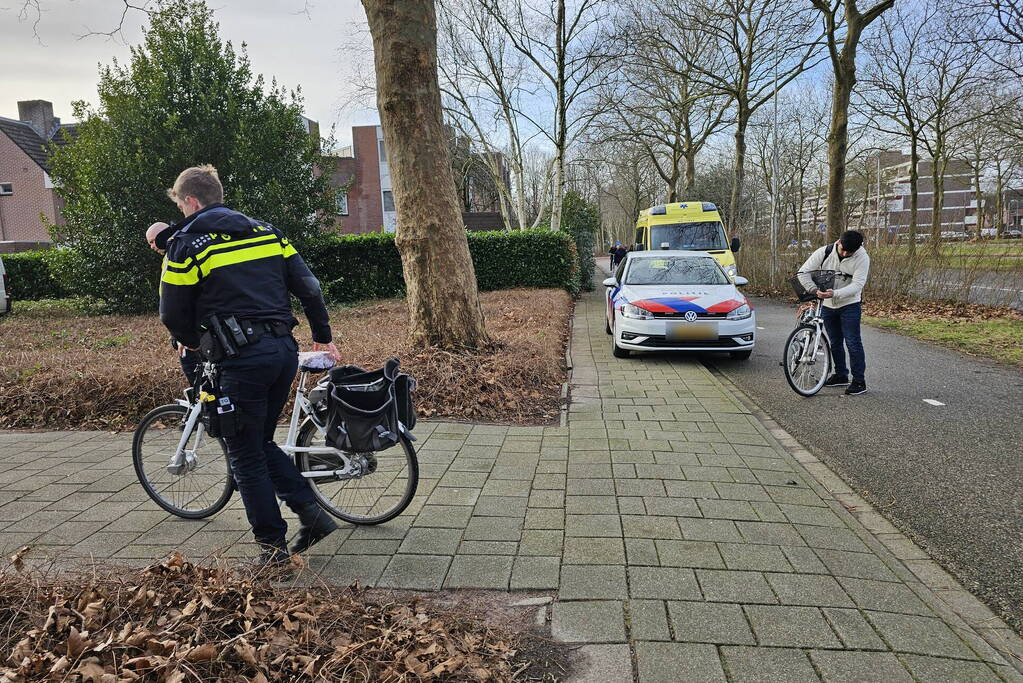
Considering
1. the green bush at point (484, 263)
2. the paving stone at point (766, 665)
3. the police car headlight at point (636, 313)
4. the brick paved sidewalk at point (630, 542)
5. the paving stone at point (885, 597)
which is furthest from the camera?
the green bush at point (484, 263)

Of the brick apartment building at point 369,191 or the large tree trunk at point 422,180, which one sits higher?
the brick apartment building at point 369,191

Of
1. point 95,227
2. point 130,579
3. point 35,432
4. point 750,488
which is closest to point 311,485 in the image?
point 130,579

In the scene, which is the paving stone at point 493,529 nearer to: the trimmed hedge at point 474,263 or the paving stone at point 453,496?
the paving stone at point 453,496

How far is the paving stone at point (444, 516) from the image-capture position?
3.92 m

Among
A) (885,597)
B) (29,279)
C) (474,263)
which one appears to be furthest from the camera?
(29,279)

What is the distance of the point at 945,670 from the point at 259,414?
300 centimetres

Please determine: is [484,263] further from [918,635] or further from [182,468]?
[918,635]

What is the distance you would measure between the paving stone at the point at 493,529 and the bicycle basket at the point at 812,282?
4.83 meters

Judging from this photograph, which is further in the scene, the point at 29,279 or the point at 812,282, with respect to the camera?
the point at 29,279

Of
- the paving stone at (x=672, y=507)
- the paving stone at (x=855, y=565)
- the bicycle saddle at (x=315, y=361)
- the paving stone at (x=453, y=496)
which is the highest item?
the bicycle saddle at (x=315, y=361)

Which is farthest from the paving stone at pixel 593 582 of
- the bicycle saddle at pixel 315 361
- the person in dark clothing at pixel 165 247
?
the person in dark clothing at pixel 165 247

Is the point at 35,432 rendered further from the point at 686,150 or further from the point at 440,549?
the point at 686,150

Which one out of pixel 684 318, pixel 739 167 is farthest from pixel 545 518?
pixel 739 167

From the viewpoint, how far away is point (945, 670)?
2.57 meters
